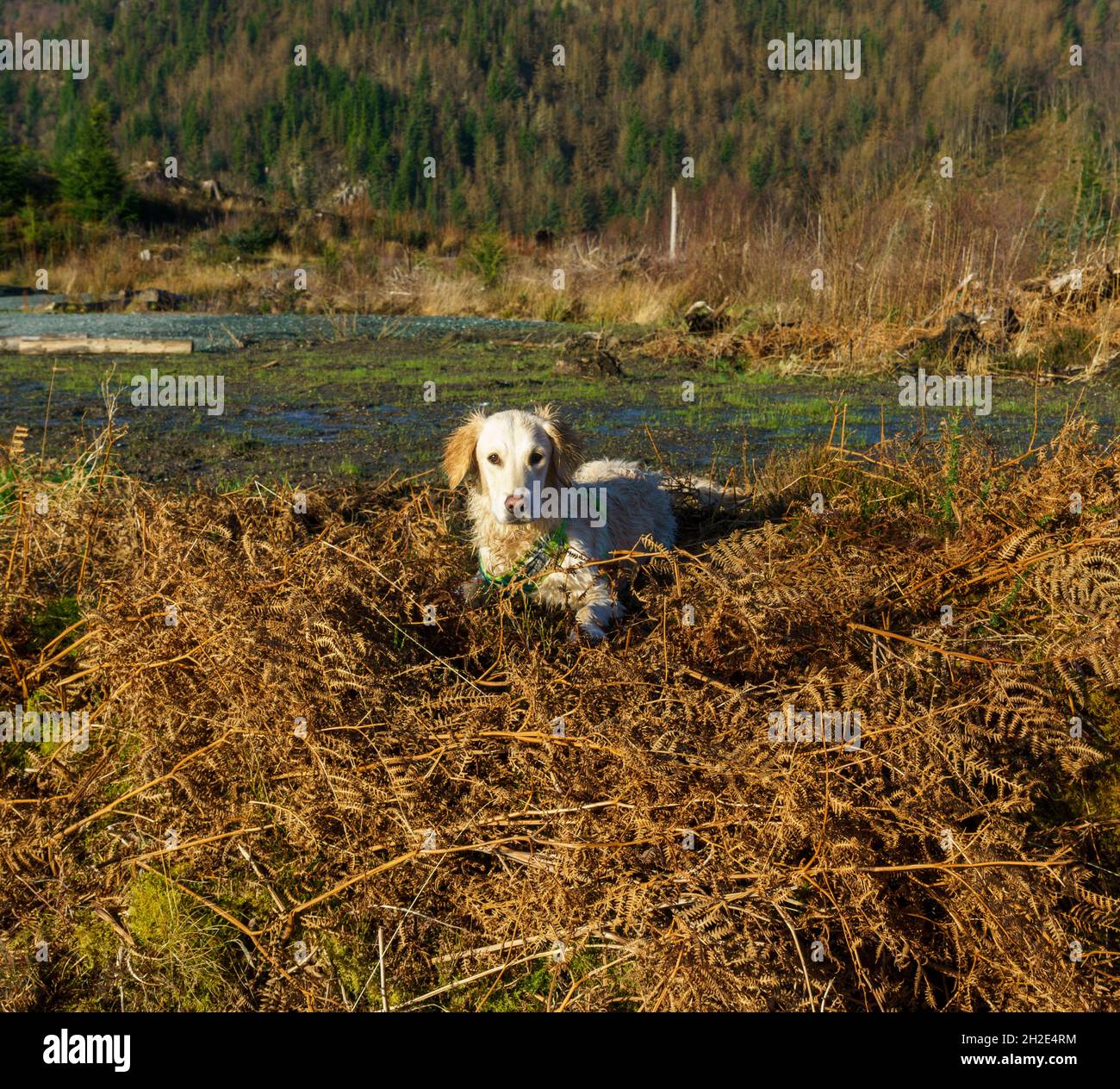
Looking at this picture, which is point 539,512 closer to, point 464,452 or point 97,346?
point 464,452

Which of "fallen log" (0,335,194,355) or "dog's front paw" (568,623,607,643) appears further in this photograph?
"fallen log" (0,335,194,355)

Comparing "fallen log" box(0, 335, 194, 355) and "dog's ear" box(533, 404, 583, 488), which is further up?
"fallen log" box(0, 335, 194, 355)

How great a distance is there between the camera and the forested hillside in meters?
53.0

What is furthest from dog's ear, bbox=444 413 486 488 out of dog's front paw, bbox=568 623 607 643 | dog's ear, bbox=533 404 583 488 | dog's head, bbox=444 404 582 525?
dog's front paw, bbox=568 623 607 643

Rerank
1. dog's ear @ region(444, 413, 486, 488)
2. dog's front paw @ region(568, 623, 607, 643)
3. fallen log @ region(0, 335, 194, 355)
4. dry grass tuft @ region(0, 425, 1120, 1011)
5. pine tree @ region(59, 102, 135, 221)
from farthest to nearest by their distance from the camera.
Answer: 1. pine tree @ region(59, 102, 135, 221)
2. fallen log @ region(0, 335, 194, 355)
3. dog's ear @ region(444, 413, 486, 488)
4. dog's front paw @ region(568, 623, 607, 643)
5. dry grass tuft @ region(0, 425, 1120, 1011)

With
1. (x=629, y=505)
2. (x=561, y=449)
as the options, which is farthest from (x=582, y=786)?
(x=629, y=505)

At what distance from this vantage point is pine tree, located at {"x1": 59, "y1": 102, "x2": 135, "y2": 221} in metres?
32.2

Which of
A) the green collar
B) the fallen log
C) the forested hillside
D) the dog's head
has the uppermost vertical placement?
the forested hillside

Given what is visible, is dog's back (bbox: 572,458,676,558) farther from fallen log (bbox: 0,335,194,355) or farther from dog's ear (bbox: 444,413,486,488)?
fallen log (bbox: 0,335,194,355)

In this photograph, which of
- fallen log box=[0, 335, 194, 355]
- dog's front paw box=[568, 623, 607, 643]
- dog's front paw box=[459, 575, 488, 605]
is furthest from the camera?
fallen log box=[0, 335, 194, 355]

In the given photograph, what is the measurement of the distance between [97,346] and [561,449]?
1031cm

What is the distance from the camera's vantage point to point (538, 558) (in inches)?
183

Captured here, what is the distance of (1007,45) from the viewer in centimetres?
5653

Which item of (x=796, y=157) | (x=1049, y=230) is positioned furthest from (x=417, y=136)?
(x=1049, y=230)
